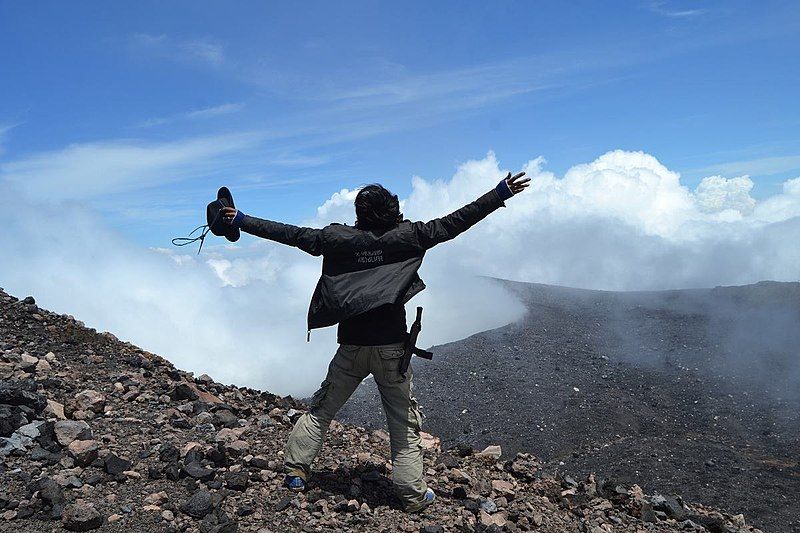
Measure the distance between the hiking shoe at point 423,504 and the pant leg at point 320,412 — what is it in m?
1.08

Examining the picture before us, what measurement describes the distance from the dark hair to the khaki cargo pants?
1145mm

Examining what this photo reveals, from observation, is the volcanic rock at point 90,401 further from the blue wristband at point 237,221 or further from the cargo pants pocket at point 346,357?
the cargo pants pocket at point 346,357

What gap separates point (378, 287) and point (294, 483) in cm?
217

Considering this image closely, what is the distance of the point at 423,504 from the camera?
→ 5.99 m

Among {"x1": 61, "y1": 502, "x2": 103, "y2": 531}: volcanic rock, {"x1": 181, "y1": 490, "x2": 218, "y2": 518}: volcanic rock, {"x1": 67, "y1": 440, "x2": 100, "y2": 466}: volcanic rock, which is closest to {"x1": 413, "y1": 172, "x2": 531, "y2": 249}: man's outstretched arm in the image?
{"x1": 181, "y1": 490, "x2": 218, "y2": 518}: volcanic rock

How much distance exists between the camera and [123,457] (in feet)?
21.6

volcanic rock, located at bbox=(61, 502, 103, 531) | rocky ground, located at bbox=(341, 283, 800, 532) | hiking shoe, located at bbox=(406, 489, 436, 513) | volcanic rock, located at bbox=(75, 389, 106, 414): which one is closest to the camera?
volcanic rock, located at bbox=(61, 502, 103, 531)

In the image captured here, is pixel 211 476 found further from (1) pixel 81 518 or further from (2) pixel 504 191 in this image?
(2) pixel 504 191

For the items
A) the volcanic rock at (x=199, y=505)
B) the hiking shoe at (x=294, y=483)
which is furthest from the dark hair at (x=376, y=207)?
the volcanic rock at (x=199, y=505)

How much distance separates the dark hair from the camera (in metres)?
5.75

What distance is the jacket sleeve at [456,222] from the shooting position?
17.9 feet

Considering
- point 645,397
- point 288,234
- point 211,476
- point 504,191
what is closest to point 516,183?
Answer: point 504,191

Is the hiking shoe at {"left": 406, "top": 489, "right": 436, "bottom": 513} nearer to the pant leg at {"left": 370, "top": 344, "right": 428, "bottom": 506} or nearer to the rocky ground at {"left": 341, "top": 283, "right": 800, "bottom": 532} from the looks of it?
the pant leg at {"left": 370, "top": 344, "right": 428, "bottom": 506}

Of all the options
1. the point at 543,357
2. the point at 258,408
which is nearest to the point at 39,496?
the point at 258,408
